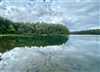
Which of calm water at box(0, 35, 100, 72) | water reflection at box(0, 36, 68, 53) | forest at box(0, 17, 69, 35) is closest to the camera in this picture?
calm water at box(0, 35, 100, 72)

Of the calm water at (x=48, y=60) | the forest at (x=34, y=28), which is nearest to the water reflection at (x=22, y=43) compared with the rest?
the calm water at (x=48, y=60)

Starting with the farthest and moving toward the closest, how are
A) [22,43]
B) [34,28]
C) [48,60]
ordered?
[34,28], [22,43], [48,60]

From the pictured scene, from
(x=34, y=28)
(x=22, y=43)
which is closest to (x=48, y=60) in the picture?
(x=22, y=43)

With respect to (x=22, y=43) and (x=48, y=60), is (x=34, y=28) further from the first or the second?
(x=48, y=60)

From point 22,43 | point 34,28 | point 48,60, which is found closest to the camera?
point 48,60

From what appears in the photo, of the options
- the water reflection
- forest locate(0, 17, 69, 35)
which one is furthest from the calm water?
forest locate(0, 17, 69, 35)

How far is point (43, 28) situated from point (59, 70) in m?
24.3

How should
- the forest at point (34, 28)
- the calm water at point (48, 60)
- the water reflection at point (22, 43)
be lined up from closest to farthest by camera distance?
the calm water at point (48, 60) < the water reflection at point (22, 43) < the forest at point (34, 28)

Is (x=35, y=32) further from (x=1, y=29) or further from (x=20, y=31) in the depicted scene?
(x=1, y=29)

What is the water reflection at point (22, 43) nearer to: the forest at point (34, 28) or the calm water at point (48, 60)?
the calm water at point (48, 60)

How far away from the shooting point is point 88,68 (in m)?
4.12

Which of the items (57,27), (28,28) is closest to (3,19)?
(28,28)

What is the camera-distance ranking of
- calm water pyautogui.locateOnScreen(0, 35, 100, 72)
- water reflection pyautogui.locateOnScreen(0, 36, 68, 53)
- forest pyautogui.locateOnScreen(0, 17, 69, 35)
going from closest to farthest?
calm water pyautogui.locateOnScreen(0, 35, 100, 72) < water reflection pyautogui.locateOnScreen(0, 36, 68, 53) < forest pyautogui.locateOnScreen(0, 17, 69, 35)

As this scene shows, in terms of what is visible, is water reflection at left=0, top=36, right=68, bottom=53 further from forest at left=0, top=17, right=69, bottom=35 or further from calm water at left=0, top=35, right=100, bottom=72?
forest at left=0, top=17, right=69, bottom=35
